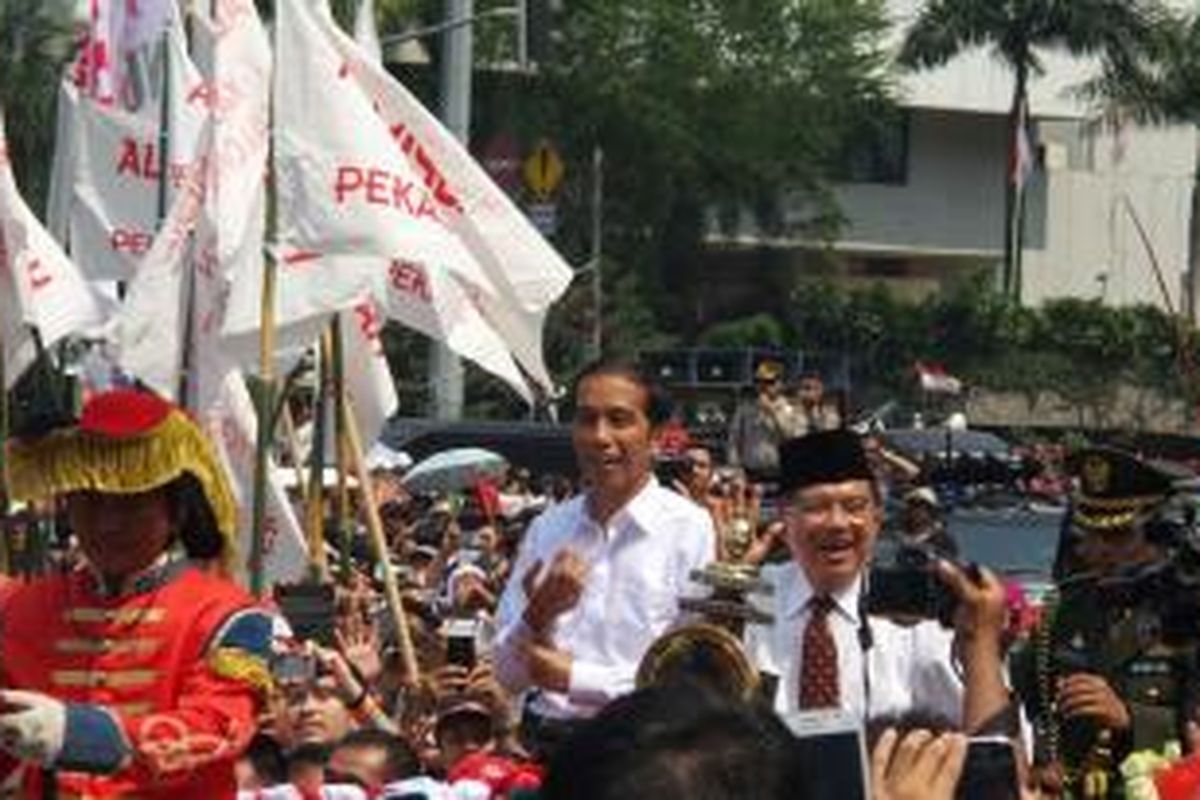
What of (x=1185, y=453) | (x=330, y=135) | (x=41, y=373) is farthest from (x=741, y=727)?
(x=1185, y=453)

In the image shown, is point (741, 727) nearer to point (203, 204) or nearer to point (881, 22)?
point (203, 204)

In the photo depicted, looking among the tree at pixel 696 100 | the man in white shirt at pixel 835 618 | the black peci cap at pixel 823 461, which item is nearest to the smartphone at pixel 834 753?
the man in white shirt at pixel 835 618

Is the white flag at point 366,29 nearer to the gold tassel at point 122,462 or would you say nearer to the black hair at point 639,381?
the black hair at point 639,381

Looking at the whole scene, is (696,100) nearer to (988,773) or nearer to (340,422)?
(340,422)

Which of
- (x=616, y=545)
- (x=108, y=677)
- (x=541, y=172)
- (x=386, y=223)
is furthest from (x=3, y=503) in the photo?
(x=541, y=172)

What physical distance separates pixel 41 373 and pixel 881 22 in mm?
43533

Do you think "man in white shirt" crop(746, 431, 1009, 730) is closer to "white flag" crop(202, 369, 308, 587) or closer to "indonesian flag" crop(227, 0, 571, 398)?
"indonesian flag" crop(227, 0, 571, 398)

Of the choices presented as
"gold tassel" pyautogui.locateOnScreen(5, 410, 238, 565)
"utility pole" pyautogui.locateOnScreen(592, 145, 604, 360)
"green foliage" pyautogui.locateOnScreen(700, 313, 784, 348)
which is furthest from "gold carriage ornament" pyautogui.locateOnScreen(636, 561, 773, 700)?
"green foliage" pyautogui.locateOnScreen(700, 313, 784, 348)

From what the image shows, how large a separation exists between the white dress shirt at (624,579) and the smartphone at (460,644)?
108 inches

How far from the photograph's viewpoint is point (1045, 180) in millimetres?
63625

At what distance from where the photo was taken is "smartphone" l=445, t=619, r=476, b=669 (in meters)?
9.79

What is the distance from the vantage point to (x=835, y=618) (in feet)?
19.8

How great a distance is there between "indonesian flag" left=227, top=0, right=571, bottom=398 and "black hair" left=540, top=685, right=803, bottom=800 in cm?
696

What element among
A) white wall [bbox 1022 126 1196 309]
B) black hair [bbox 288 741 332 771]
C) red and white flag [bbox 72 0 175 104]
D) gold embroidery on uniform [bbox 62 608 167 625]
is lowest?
white wall [bbox 1022 126 1196 309]
